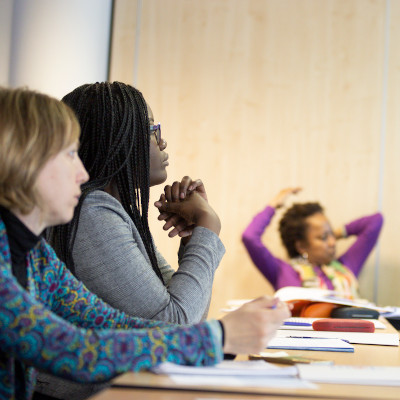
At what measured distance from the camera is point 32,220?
103 centimetres

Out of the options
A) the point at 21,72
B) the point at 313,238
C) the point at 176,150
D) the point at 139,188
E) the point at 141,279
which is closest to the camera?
the point at 141,279

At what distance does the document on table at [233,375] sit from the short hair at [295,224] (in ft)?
8.58

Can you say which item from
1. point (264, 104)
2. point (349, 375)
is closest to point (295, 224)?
point (264, 104)

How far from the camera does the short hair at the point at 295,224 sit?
3.57 metres

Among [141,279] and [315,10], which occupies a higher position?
[315,10]

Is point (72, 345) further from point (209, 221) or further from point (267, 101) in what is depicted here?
point (267, 101)

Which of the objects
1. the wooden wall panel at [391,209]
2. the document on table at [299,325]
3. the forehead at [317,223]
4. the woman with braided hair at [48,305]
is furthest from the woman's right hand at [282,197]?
the woman with braided hair at [48,305]

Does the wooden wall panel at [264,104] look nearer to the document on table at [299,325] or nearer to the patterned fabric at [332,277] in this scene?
the patterned fabric at [332,277]

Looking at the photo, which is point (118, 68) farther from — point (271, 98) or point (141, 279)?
point (141, 279)

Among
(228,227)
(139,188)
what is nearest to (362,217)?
(228,227)

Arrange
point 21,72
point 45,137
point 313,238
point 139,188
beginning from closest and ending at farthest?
point 45,137, point 139,188, point 21,72, point 313,238

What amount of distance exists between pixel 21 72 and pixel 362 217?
195 cm

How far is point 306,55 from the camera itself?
3756mm

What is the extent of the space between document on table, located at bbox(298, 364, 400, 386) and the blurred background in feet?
8.93
